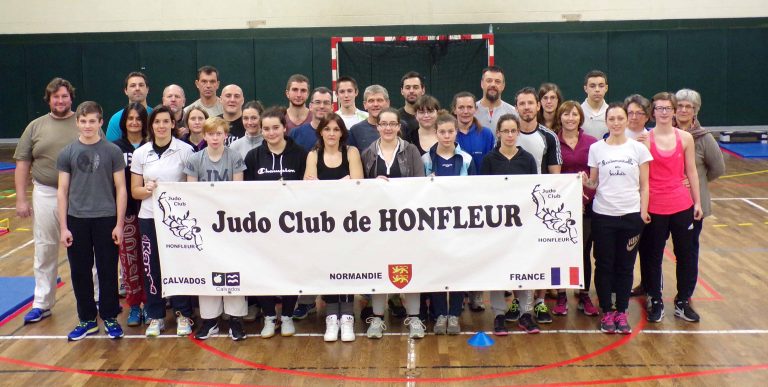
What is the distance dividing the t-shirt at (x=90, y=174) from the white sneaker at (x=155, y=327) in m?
0.94

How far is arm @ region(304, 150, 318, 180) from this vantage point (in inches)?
246

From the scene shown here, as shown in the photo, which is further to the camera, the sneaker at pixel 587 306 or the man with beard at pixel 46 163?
the sneaker at pixel 587 306

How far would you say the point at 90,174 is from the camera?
613cm

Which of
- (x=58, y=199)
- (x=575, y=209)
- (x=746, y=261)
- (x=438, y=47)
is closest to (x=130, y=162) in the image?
(x=58, y=199)

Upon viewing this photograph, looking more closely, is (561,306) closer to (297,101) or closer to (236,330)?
(236,330)

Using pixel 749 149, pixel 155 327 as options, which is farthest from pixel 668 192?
pixel 749 149

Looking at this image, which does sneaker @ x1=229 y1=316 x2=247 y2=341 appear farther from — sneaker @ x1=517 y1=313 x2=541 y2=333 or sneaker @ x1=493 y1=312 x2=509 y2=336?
sneaker @ x1=517 y1=313 x2=541 y2=333

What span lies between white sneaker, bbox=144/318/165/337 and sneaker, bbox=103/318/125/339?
0.20 m

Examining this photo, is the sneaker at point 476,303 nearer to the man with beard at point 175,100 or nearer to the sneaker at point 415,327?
the sneaker at point 415,327

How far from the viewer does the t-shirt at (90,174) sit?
241 inches

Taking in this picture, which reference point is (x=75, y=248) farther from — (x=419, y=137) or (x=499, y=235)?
(x=499, y=235)

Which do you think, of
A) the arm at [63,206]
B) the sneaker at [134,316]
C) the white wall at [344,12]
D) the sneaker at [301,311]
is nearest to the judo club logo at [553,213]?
the sneaker at [301,311]

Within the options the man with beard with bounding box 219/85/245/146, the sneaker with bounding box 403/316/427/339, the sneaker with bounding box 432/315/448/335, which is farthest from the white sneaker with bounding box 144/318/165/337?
the sneaker with bounding box 432/315/448/335

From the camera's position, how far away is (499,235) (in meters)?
6.28
